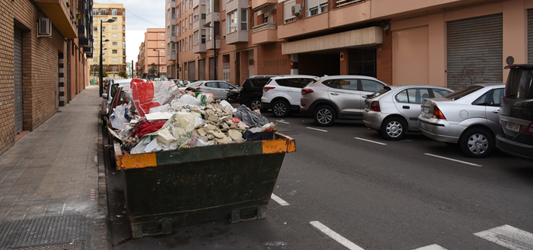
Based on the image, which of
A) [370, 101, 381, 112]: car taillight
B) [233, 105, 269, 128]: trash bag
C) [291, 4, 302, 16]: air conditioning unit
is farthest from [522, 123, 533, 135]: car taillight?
[291, 4, 302, 16]: air conditioning unit

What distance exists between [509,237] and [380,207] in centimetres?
157

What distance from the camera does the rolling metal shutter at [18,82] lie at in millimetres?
11891

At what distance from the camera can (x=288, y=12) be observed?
29953mm

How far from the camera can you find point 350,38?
22.9 meters

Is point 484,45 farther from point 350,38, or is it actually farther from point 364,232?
point 364,232

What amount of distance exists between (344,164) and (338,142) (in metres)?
2.92

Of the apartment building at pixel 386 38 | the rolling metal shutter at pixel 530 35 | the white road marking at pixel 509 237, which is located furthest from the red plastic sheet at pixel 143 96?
the rolling metal shutter at pixel 530 35

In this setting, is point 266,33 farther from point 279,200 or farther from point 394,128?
point 279,200

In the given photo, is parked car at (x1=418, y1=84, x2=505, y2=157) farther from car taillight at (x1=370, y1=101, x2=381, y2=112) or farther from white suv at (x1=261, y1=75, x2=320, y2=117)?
white suv at (x1=261, y1=75, x2=320, y2=117)

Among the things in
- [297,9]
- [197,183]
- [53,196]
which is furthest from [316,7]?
[197,183]

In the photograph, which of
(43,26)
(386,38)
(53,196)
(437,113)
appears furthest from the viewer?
(386,38)

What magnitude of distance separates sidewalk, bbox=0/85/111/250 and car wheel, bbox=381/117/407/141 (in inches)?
290

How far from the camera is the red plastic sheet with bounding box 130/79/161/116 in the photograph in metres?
7.71

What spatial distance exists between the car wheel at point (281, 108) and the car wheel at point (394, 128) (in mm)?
6678
